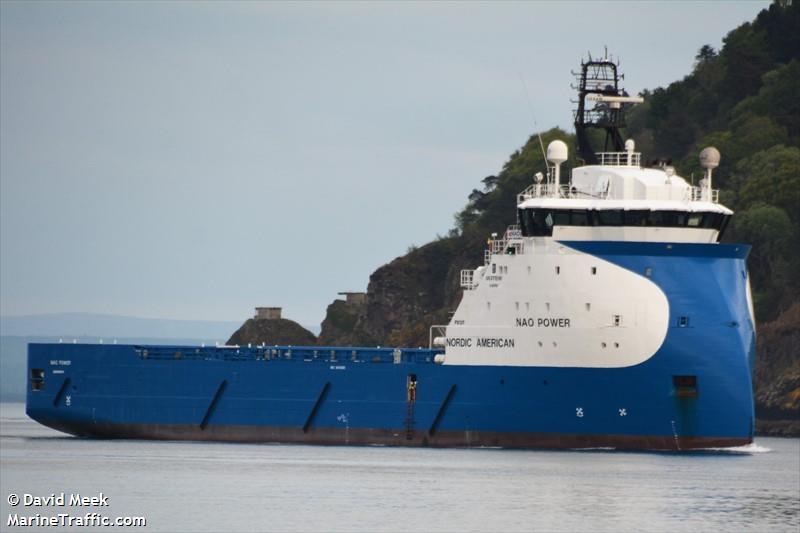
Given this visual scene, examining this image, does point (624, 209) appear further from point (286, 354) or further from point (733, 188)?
point (733, 188)

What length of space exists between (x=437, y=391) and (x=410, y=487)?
11512 millimetres

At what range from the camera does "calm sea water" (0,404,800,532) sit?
45531 millimetres

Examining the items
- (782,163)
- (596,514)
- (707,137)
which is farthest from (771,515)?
(707,137)

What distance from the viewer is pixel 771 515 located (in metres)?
47.6

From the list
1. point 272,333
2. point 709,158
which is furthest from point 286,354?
point 272,333

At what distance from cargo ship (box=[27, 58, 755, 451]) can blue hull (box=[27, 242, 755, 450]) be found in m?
0.05

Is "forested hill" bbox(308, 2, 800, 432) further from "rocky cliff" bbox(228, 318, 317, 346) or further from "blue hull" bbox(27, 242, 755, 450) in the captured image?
"blue hull" bbox(27, 242, 755, 450)

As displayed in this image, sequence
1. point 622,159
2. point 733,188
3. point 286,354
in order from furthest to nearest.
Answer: point 733,188, point 286,354, point 622,159

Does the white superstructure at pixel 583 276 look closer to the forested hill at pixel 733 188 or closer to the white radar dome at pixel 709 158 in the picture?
the white radar dome at pixel 709 158

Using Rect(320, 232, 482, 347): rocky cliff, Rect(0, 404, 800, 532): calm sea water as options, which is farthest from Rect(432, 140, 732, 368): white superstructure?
Rect(320, 232, 482, 347): rocky cliff

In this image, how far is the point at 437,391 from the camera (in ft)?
208

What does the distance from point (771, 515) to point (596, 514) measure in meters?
4.20

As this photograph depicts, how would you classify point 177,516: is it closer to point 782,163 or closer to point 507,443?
point 507,443

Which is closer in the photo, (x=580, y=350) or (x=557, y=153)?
(x=580, y=350)
